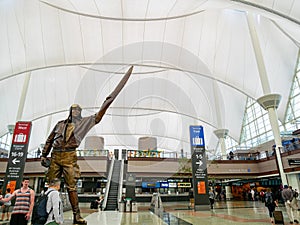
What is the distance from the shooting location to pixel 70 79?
3341 cm

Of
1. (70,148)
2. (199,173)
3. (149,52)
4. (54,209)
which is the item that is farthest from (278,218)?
(149,52)

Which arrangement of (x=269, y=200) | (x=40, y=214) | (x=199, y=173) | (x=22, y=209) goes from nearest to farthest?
(x=40, y=214)
(x=22, y=209)
(x=269, y=200)
(x=199, y=173)

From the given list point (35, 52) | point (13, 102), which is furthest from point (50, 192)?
point (13, 102)

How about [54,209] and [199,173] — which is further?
[199,173]

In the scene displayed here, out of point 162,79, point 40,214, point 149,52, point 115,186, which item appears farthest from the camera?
point 162,79

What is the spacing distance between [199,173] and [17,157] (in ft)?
36.5

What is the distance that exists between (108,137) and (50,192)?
46902mm

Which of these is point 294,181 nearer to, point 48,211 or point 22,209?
point 22,209

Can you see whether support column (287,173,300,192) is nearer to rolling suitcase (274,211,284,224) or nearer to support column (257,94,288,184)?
support column (257,94,288,184)

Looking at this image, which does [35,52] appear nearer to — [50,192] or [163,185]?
[163,185]

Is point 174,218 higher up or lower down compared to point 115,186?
lower down

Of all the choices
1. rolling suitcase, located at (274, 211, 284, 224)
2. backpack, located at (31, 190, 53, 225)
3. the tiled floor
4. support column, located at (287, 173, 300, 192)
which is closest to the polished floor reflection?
the tiled floor

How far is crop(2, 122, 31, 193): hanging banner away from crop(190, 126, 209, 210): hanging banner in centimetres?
1029

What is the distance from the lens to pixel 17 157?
582 inches
